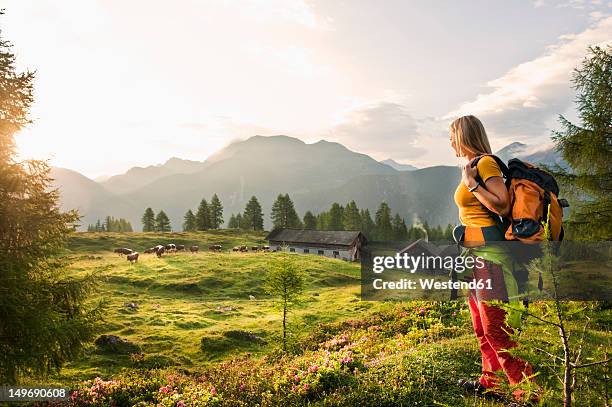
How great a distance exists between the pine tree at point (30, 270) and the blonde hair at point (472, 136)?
935cm

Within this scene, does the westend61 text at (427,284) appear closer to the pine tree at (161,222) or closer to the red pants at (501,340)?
the red pants at (501,340)

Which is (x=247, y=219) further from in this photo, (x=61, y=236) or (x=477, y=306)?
(x=477, y=306)

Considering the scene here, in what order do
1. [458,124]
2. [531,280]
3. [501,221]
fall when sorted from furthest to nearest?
[458,124]
[501,221]
[531,280]

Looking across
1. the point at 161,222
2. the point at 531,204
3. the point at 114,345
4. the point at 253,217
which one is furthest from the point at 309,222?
the point at 531,204

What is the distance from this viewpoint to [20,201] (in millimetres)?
8773

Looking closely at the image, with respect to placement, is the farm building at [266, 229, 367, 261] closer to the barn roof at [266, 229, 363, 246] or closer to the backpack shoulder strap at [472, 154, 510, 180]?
the barn roof at [266, 229, 363, 246]

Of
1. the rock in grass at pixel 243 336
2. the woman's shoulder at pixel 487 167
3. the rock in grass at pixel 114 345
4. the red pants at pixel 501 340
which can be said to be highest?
the woman's shoulder at pixel 487 167

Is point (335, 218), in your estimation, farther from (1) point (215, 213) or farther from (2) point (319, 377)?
(2) point (319, 377)

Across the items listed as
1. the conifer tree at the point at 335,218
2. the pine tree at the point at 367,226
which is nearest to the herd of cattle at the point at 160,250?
Result: the conifer tree at the point at 335,218

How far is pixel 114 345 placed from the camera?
16297mm

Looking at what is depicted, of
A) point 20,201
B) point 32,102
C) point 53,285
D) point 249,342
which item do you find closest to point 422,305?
point 249,342

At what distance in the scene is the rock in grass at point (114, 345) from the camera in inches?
631

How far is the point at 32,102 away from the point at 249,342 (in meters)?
14.2

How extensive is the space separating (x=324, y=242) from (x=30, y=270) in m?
58.2
